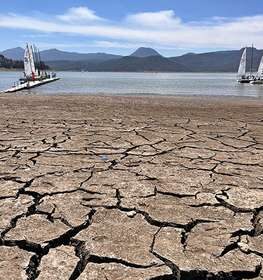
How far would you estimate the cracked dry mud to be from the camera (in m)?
2.31

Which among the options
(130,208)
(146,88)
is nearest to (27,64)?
(146,88)

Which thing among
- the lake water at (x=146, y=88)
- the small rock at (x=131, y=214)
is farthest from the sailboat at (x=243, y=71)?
the small rock at (x=131, y=214)

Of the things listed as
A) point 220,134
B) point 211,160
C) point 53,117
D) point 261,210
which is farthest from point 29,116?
point 261,210

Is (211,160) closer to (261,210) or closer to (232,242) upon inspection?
(261,210)

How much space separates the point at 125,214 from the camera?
9.87 ft

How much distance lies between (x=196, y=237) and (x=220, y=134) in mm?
4124

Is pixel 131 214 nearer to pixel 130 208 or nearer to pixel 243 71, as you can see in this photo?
pixel 130 208

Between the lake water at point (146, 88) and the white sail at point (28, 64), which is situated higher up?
the white sail at point (28, 64)

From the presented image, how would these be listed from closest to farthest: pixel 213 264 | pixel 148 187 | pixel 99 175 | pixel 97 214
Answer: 1. pixel 213 264
2. pixel 97 214
3. pixel 148 187
4. pixel 99 175

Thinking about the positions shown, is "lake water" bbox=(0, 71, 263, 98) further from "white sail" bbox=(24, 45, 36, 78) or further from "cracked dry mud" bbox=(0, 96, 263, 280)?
"cracked dry mud" bbox=(0, 96, 263, 280)

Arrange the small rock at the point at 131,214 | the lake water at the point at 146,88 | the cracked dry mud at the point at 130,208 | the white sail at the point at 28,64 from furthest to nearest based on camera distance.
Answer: the white sail at the point at 28,64, the lake water at the point at 146,88, the small rock at the point at 131,214, the cracked dry mud at the point at 130,208

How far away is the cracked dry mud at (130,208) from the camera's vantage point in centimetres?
231

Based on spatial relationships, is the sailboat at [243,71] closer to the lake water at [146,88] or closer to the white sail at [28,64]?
the lake water at [146,88]

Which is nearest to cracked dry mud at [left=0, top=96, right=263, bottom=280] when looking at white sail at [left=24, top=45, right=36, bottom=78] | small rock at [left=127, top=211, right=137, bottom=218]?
small rock at [left=127, top=211, right=137, bottom=218]
